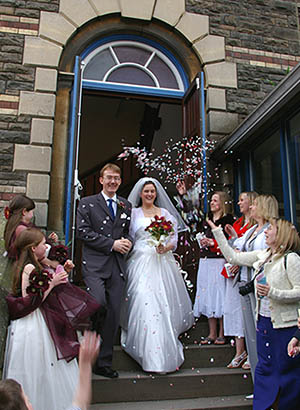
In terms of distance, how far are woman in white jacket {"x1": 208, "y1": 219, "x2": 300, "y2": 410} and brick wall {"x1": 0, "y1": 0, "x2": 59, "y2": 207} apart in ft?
12.7

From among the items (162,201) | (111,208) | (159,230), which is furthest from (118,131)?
(159,230)

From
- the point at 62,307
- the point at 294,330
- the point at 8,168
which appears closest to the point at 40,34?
the point at 8,168

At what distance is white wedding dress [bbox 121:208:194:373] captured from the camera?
12.4 feet

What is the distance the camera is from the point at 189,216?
16.1ft

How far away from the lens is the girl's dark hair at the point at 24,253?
3.28 metres

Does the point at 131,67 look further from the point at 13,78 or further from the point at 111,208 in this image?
the point at 111,208

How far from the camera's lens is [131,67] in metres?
7.14

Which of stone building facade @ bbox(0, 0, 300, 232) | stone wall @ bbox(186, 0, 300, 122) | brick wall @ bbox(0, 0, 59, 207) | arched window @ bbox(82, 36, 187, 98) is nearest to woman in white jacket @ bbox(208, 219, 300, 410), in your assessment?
stone building facade @ bbox(0, 0, 300, 232)

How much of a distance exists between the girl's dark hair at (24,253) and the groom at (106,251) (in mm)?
769

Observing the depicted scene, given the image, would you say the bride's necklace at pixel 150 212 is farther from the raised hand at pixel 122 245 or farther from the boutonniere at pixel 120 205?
the raised hand at pixel 122 245

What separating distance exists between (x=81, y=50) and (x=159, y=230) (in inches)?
157

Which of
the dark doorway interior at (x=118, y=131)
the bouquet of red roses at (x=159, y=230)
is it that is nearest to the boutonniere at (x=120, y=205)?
the bouquet of red roses at (x=159, y=230)

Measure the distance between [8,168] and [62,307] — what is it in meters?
3.19

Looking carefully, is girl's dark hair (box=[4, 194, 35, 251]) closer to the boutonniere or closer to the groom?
the groom
